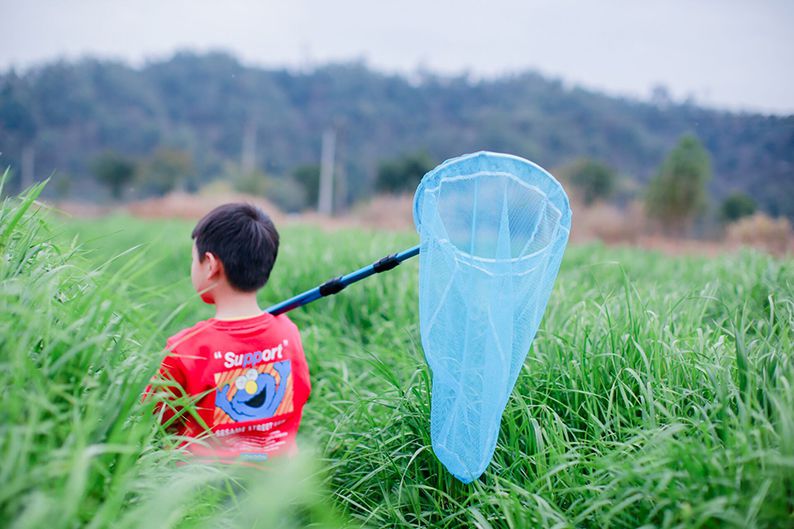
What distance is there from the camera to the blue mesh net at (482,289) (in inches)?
59.7

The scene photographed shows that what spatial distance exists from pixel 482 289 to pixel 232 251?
0.90m

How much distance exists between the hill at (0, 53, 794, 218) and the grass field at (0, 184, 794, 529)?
18870mm

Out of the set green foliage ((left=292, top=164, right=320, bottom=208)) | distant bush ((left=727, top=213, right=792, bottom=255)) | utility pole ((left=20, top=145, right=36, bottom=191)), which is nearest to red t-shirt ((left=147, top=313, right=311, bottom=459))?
distant bush ((left=727, top=213, right=792, bottom=255))

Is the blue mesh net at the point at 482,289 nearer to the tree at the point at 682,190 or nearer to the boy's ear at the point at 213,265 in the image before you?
the boy's ear at the point at 213,265

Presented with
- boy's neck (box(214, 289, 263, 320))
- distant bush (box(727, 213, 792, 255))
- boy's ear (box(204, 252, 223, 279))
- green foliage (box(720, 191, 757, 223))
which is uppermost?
boy's ear (box(204, 252, 223, 279))

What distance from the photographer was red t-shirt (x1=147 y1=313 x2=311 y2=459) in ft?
5.61

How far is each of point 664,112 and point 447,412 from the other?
34541 millimetres

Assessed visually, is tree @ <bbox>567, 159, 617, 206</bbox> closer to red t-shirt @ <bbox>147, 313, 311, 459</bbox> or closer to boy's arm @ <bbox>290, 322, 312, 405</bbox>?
boy's arm @ <bbox>290, 322, 312, 405</bbox>

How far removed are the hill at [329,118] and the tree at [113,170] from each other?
0.56 metres

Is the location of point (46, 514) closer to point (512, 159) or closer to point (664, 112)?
point (512, 159)

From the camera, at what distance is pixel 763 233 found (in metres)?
9.53

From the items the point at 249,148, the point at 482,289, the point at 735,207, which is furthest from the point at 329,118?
the point at 482,289

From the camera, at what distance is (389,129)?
43.9 metres

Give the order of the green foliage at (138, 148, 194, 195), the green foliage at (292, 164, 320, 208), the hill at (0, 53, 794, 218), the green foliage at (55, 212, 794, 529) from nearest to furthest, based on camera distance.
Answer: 1. the green foliage at (55, 212, 794, 529)
2. the hill at (0, 53, 794, 218)
3. the green foliage at (138, 148, 194, 195)
4. the green foliage at (292, 164, 320, 208)
